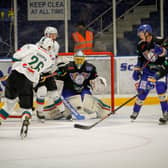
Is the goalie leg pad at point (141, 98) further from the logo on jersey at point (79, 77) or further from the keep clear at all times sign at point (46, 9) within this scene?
the keep clear at all times sign at point (46, 9)

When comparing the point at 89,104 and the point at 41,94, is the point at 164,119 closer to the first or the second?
the point at 89,104

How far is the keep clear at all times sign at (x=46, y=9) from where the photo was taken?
996 centimetres

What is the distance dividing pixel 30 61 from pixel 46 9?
4536 mm

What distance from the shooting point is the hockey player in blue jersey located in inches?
254

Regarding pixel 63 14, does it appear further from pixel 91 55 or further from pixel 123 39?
pixel 91 55

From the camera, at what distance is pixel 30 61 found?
18.4ft

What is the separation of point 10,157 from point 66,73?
2642mm

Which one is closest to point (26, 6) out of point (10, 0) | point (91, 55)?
point (10, 0)

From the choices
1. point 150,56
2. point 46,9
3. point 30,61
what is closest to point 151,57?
point 150,56

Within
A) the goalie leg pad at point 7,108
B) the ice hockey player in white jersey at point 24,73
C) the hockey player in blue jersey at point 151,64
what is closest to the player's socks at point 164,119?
the hockey player in blue jersey at point 151,64

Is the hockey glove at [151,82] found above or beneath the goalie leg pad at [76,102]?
above

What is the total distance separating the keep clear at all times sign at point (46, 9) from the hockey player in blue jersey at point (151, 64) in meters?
3.55

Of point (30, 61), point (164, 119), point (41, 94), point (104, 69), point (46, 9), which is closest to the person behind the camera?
point (30, 61)

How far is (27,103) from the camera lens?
5555 mm
